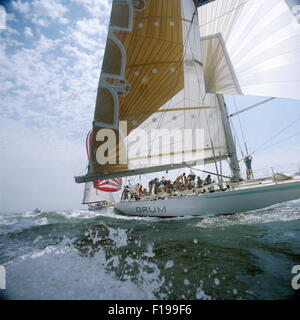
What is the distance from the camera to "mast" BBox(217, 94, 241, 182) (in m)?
8.54

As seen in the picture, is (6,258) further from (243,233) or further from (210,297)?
(243,233)

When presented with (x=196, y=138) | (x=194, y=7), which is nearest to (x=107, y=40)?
(x=194, y=7)

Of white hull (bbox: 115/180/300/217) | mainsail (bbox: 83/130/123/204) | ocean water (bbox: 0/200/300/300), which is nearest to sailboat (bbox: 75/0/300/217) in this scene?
white hull (bbox: 115/180/300/217)

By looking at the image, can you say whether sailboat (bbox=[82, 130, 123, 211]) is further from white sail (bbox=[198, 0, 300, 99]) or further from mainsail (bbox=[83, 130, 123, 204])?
white sail (bbox=[198, 0, 300, 99])

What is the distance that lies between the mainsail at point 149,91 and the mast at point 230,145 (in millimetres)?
1112

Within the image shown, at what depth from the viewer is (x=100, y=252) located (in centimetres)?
375

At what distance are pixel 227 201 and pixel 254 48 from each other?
5.23m

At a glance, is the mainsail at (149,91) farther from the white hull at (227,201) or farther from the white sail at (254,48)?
the white hull at (227,201)

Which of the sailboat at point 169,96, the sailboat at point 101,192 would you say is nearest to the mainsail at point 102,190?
the sailboat at point 101,192

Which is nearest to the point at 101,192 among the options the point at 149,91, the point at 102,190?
the point at 102,190

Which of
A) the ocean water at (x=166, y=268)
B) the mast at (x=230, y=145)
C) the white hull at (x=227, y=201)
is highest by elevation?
the mast at (x=230, y=145)

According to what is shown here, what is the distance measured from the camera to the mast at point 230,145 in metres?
8.54

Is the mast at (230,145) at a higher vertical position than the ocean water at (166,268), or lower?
higher
